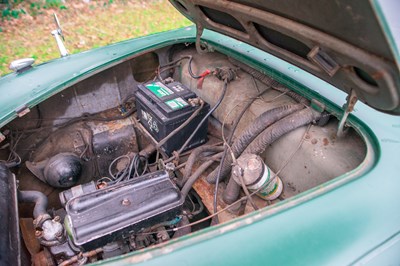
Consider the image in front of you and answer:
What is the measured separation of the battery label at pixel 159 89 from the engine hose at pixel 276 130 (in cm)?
58

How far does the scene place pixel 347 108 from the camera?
3.78 ft

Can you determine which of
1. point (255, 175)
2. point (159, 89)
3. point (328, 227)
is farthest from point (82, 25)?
point (328, 227)

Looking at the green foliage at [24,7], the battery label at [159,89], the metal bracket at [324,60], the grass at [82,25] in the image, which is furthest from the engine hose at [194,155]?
the green foliage at [24,7]

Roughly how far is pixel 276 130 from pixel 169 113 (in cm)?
55

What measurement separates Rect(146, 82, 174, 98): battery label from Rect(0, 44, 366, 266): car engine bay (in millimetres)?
11

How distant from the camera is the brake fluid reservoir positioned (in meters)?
1.29

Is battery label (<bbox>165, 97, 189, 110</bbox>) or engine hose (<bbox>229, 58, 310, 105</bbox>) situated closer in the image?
engine hose (<bbox>229, 58, 310, 105</bbox>)

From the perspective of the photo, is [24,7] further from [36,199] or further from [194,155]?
[194,155]

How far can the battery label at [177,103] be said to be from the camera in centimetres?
162

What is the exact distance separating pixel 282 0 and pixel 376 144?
2.17ft

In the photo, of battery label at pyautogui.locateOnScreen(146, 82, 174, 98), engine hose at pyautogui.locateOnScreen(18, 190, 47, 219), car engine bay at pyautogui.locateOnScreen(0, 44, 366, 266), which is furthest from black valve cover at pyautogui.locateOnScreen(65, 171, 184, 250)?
battery label at pyautogui.locateOnScreen(146, 82, 174, 98)

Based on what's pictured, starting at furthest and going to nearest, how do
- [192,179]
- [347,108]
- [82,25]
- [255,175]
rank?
[82,25], [192,179], [255,175], [347,108]

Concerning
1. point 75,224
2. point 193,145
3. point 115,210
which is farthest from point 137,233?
point 193,145

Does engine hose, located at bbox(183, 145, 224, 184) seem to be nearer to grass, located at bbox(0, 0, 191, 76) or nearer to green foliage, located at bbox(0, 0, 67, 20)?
grass, located at bbox(0, 0, 191, 76)
